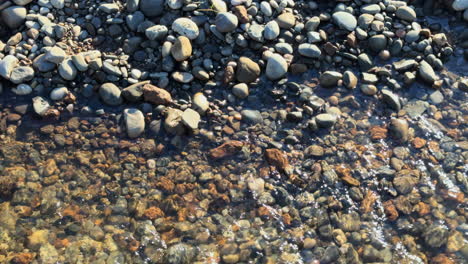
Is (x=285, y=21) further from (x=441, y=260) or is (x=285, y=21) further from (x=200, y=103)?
(x=441, y=260)

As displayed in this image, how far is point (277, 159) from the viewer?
4543 mm

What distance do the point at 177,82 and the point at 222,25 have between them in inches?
32.8

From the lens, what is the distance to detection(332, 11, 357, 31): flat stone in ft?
17.8

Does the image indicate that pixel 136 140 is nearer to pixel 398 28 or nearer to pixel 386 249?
pixel 386 249

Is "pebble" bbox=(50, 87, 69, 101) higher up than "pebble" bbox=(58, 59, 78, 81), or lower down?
lower down

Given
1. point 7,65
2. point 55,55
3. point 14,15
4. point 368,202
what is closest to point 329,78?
point 368,202

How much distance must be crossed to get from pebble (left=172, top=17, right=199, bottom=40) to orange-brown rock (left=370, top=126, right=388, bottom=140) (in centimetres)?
223

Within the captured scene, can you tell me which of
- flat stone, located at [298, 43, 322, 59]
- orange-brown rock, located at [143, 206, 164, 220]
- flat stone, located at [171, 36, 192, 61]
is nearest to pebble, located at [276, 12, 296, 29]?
flat stone, located at [298, 43, 322, 59]

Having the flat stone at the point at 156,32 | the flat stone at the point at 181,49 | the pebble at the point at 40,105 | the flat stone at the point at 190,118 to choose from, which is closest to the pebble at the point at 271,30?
the flat stone at the point at 181,49

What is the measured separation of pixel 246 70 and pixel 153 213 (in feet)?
6.30

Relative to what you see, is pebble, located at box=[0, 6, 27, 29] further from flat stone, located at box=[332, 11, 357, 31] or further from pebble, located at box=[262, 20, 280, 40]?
flat stone, located at box=[332, 11, 357, 31]

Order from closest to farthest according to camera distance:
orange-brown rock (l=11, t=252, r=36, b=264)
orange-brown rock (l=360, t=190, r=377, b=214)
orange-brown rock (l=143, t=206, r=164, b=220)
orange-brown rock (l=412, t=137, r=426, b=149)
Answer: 1. orange-brown rock (l=11, t=252, r=36, b=264)
2. orange-brown rock (l=143, t=206, r=164, b=220)
3. orange-brown rock (l=360, t=190, r=377, b=214)
4. orange-brown rock (l=412, t=137, r=426, b=149)

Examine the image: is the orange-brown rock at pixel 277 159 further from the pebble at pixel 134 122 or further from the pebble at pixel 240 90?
the pebble at pixel 134 122

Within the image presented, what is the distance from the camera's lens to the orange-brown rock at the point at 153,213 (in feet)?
13.5
